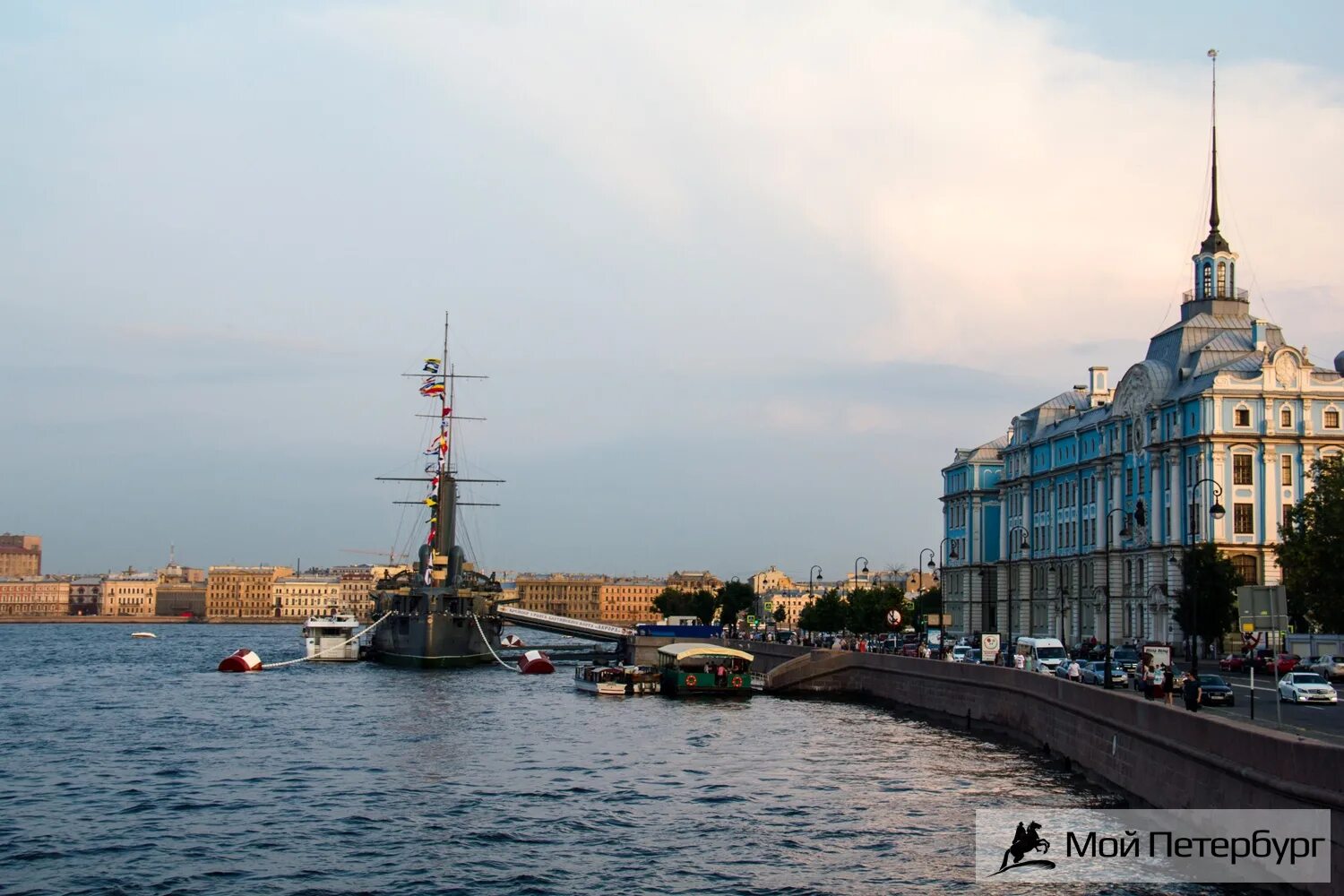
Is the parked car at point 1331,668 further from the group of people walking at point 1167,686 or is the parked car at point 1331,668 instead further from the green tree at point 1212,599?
the green tree at point 1212,599

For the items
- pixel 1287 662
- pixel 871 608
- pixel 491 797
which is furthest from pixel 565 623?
pixel 491 797

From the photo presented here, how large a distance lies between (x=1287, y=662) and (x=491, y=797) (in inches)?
1466

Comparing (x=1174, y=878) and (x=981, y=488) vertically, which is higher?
(x=981, y=488)

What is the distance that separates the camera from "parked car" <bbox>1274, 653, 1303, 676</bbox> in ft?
183

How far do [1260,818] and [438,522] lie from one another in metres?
87.7

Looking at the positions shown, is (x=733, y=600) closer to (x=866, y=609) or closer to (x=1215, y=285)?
(x=866, y=609)

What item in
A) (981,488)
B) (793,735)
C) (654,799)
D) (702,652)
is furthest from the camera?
(981,488)

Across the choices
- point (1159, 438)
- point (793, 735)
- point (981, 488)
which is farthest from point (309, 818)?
point (981, 488)

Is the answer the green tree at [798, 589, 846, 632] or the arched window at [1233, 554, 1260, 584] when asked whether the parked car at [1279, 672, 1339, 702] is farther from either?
the green tree at [798, 589, 846, 632]

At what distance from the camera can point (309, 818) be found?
32.1m

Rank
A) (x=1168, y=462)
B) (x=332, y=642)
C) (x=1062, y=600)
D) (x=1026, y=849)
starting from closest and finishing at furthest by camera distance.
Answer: (x=1026, y=849) < (x=1168, y=462) < (x=1062, y=600) < (x=332, y=642)

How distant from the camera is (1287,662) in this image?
190 ft

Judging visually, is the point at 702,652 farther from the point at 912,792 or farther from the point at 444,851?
the point at 444,851

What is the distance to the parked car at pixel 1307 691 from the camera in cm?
4241
